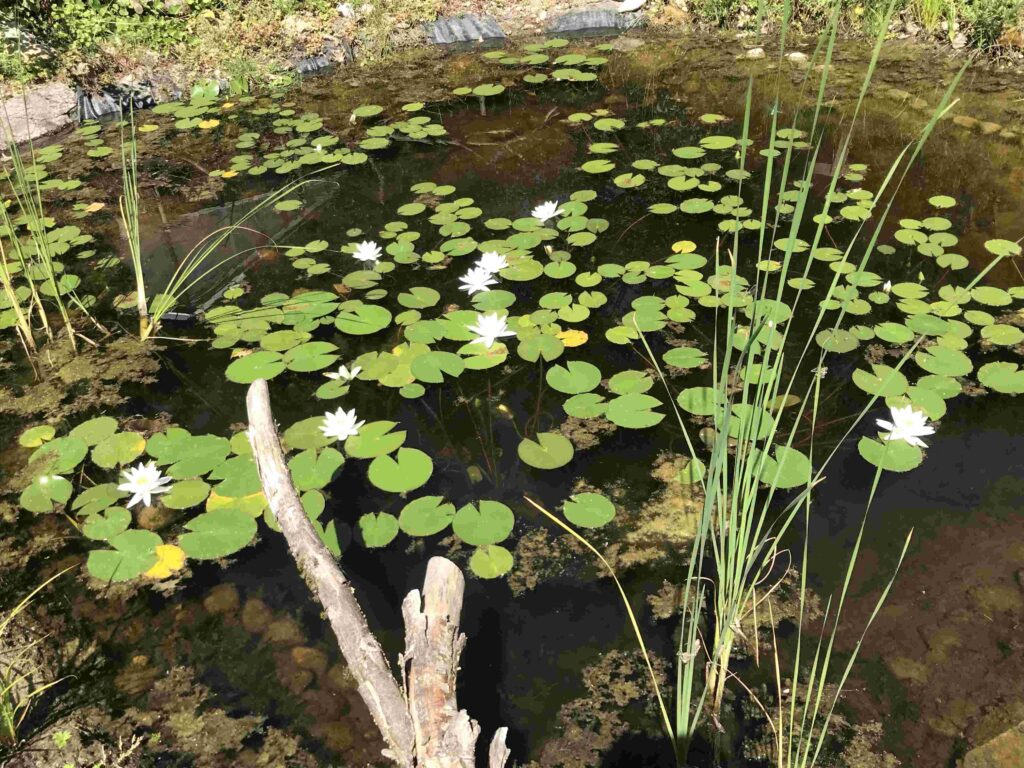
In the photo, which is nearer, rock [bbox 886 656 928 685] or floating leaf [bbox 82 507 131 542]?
rock [bbox 886 656 928 685]

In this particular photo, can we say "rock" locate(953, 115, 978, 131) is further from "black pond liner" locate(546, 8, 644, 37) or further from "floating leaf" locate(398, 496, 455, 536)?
"floating leaf" locate(398, 496, 455, 536)

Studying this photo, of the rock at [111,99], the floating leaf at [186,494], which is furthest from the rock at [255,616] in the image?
the rock at [111,99]

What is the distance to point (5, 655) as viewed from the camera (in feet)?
5.57

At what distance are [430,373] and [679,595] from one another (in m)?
1.04

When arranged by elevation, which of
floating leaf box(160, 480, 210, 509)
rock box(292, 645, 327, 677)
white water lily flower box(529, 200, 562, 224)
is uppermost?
white water lily flower box(529, 200, 562, 224)

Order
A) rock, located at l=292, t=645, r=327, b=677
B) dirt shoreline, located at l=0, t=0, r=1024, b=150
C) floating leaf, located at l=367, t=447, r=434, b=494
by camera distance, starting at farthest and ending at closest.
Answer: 1. dirt shoreline, located at l=0, t=0, r=1024, b=150
2. floating leaf, located at l=367, t=447, r=434, b=494
3. rock, located at l=292, t=645, r=327, b=677

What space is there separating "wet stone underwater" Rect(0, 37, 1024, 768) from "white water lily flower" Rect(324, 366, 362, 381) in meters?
0.02

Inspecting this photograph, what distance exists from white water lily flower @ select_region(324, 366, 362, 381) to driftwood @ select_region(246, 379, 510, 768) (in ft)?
2.72

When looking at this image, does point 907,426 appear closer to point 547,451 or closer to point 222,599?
point 547,451

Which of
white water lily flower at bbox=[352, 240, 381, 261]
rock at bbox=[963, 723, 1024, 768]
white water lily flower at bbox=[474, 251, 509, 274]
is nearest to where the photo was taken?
rock at bbox=[963, 723, 1024, 768]

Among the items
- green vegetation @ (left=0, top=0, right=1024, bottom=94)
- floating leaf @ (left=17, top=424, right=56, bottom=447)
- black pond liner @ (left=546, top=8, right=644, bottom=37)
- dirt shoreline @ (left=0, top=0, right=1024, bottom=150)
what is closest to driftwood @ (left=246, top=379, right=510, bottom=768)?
floating leaf @ (left=17, top=424, right=56, bottom=447)

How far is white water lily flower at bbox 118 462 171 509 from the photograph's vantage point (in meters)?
2.02

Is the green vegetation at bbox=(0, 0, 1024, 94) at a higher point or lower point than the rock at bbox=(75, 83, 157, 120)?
higher

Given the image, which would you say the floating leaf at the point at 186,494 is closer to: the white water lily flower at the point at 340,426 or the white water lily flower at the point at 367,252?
the white water lily flower at the point at 340,426
